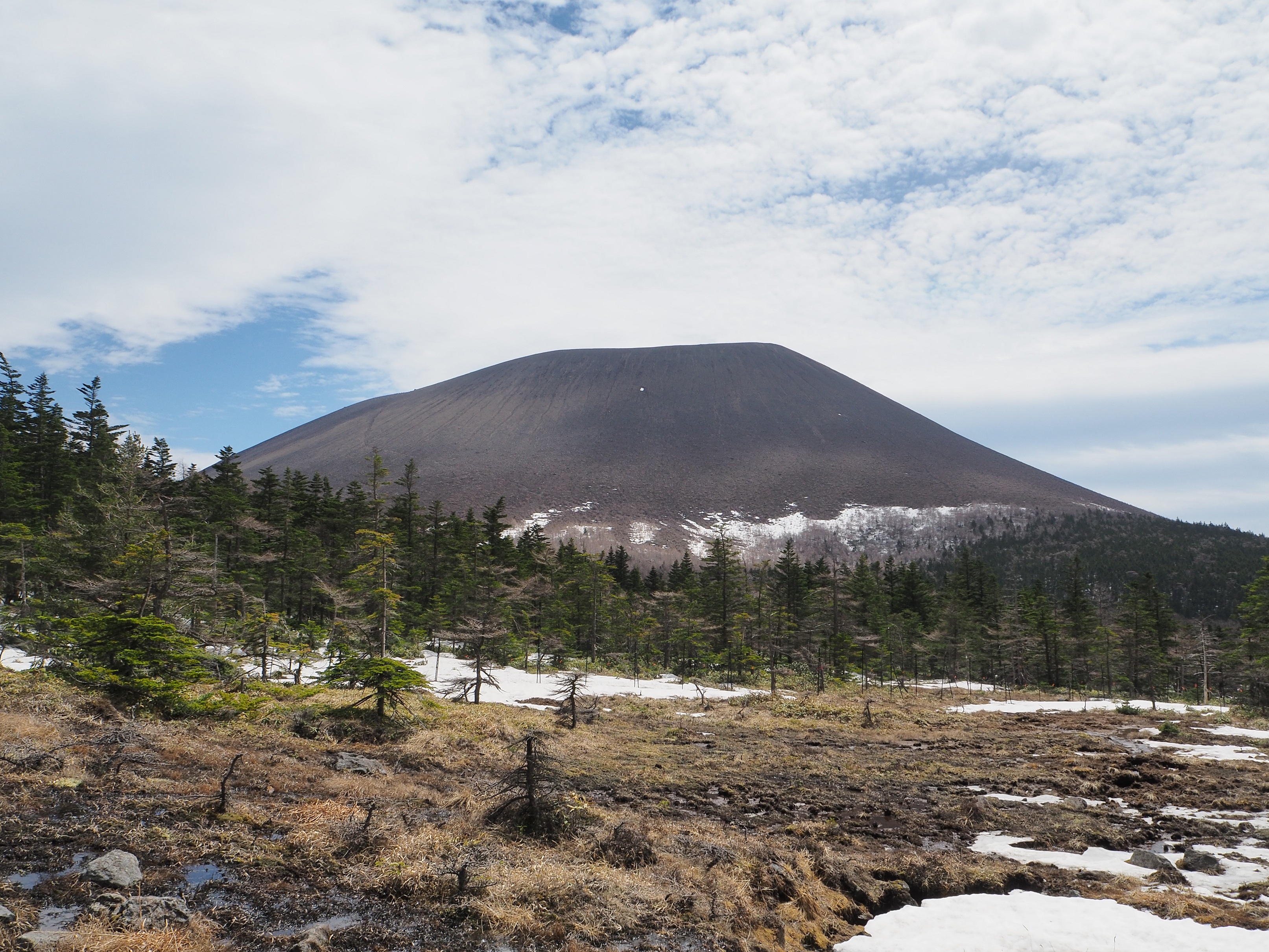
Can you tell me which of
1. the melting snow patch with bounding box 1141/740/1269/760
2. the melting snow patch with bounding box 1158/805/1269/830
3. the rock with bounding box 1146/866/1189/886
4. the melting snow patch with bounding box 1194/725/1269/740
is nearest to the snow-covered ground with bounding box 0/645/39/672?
the rock with bounding box 1146/866/1189/886

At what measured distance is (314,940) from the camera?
22.0ft

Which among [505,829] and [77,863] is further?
[505,829]

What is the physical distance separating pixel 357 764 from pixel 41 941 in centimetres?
957

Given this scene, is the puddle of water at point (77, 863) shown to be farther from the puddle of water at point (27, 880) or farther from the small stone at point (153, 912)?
the small stone at point (153, 912)

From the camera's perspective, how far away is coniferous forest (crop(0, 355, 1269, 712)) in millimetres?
20500

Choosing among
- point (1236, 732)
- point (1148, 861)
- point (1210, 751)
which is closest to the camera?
point (1148, 861)

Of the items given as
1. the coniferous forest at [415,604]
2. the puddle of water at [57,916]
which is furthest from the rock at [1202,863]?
the coniferous forest at [415,604]

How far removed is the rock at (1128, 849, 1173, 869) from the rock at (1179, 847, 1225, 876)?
400 millimetres

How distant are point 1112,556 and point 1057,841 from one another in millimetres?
150817

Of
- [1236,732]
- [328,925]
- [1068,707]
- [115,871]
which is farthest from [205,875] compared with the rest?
[1068,707]

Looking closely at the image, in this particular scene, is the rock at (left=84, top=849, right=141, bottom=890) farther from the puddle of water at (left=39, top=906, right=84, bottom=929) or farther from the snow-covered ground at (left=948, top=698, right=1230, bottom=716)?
the snow-covered ground at (left=948, top=698, right=1230, bottom=716)

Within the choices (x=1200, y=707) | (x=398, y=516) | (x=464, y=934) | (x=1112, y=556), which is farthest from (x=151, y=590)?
(x=1112, y=556)

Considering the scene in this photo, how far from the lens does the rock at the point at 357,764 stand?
1461cm

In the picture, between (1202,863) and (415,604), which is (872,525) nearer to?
(415,604)
